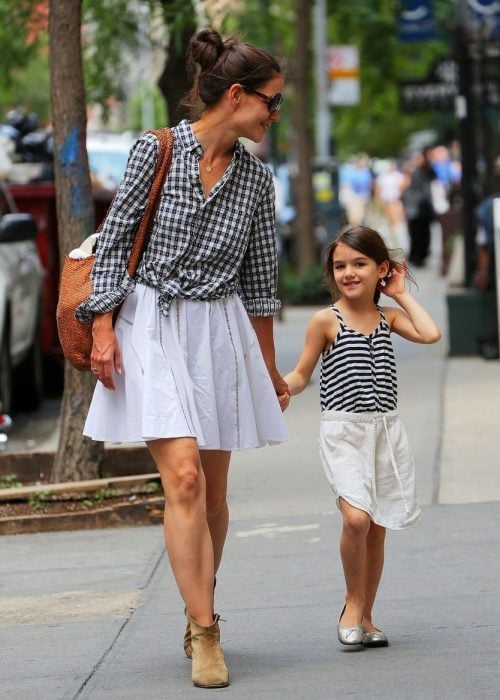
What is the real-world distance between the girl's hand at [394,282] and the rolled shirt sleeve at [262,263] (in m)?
0.38

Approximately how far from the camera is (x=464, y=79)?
1530cm

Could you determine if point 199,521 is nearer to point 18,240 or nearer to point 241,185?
point 241,185

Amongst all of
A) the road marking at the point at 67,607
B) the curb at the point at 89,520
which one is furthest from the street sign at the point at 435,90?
the road marking at the point at 67,607

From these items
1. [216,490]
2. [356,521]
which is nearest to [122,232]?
[216,490]

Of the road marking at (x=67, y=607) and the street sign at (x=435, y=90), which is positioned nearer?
the road marking at (x=67, y=607)

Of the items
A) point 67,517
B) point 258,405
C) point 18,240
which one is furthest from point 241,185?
point 18,240

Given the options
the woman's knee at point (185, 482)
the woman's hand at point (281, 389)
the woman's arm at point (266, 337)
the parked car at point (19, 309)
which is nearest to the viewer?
the woman's knee at point (185, 482)

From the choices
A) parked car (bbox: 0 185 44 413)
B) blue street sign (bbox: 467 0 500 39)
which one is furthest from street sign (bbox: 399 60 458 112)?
parked car (bbox: 0 185 44 413)

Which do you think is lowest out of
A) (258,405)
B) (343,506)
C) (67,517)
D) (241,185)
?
(67,517)

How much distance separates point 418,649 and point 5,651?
1.43 meters

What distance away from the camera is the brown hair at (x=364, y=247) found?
5.27 metres

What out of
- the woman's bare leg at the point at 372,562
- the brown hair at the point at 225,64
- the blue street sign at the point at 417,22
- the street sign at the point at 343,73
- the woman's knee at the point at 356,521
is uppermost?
the blue street sign at the point at 417,22

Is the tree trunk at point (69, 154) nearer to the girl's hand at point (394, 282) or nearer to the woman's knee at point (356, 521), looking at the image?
the girl's hand at point (394, 282)

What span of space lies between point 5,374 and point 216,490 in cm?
651
